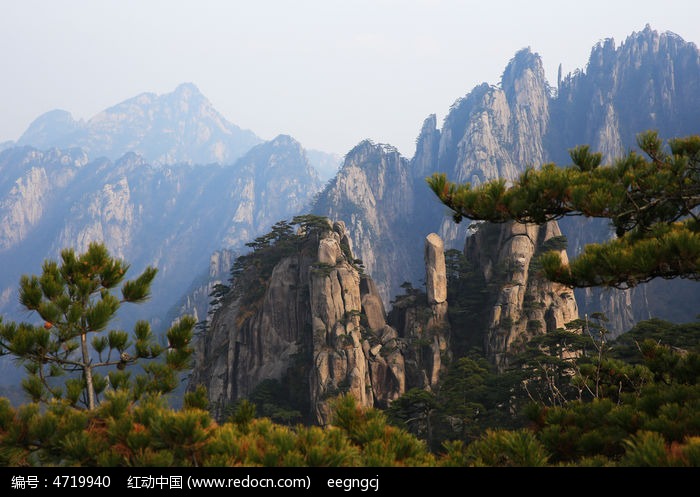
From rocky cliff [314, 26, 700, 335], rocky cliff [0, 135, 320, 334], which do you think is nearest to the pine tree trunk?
rocky cliff [314, 26, 700, 335]

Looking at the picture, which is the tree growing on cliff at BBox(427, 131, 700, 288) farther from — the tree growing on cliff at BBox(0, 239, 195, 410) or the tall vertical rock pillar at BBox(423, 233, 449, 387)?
the tall vertical rock pillar at BBox(423, 233, 449, 387)

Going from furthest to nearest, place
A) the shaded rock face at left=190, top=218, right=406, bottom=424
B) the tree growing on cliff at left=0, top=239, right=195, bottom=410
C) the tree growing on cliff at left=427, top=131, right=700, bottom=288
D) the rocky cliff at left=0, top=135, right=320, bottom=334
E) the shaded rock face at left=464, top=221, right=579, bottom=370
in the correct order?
the rocky cliff at left=0, top=135, right=320, bottom=334 → the shaded rock face at left=190, top=218, right=406, bottom=424 → the shaded rock face at left=464, top=221, right=579, bottom=370 → the tree growing on cliff at left=0, top=239, right=195, bottom=410 → the tree growing on cliff at left=427, top=131, right=700, bottom=288

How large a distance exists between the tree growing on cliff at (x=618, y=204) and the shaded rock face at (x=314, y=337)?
2556cm

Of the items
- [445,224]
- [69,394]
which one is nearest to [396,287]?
[445,224]

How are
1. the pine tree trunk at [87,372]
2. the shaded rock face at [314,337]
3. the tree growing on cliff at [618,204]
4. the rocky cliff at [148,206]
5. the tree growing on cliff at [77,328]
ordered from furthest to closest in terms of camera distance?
the rocky cliff at [148,206], the shaded rock face at [314,337], the pine tree trunk at [87,372], the tree growing on cliff at [77,328], the tree growing on cliff at [618,204]

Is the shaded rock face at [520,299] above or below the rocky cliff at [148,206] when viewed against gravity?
below

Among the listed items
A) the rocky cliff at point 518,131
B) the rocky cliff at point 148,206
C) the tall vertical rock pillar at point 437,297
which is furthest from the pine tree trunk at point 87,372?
the rocky cliff at point 148,206

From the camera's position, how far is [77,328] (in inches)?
223

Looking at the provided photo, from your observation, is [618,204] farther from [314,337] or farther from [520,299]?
[314,337]

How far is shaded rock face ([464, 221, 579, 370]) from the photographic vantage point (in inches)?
1226

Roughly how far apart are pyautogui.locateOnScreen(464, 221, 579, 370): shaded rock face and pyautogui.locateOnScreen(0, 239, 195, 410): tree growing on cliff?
27833 mm

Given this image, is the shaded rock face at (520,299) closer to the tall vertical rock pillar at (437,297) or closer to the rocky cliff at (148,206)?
the tall vertical rock pillar at (437,297)

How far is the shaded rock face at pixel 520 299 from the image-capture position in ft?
102

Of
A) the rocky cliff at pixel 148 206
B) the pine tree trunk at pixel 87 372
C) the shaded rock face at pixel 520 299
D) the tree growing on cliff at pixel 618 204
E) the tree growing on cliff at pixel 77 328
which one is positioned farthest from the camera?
the rocky cliff at pixel 148 206
